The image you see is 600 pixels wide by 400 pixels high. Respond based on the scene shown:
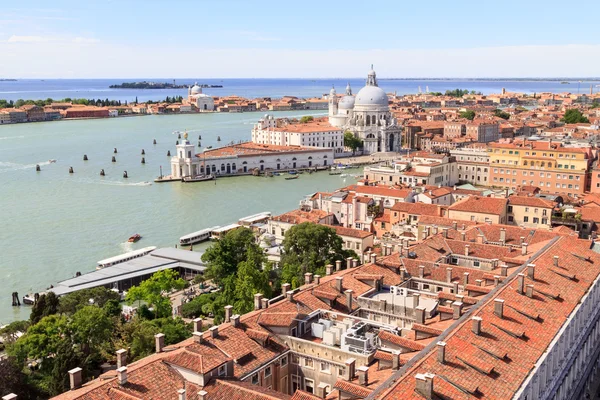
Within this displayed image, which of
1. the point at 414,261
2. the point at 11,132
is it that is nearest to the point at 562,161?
the point at 414,261

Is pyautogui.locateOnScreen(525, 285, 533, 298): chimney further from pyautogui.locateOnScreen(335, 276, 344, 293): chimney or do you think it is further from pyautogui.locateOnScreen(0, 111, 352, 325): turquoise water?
pyautogui.locateOnScreen(0, 111, 352, 325): turquoise water

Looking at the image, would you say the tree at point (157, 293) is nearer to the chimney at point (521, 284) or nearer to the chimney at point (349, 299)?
the chimney at point (349, 299)

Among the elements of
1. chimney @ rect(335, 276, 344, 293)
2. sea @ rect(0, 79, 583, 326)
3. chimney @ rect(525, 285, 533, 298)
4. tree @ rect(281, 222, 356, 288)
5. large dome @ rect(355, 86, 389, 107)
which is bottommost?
sea @ rect(0, 79, 583, 326)

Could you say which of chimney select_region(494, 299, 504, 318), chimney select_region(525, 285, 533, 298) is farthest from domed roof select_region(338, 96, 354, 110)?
chimney select_region(494, 299, 504, 318)

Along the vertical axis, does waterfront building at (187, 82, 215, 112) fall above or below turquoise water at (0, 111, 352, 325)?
above

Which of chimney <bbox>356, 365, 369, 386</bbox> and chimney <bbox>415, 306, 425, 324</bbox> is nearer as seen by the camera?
chimney <bbox>356, 365, 369, 386</bbox>

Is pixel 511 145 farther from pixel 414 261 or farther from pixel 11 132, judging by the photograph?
pixel 11 132
